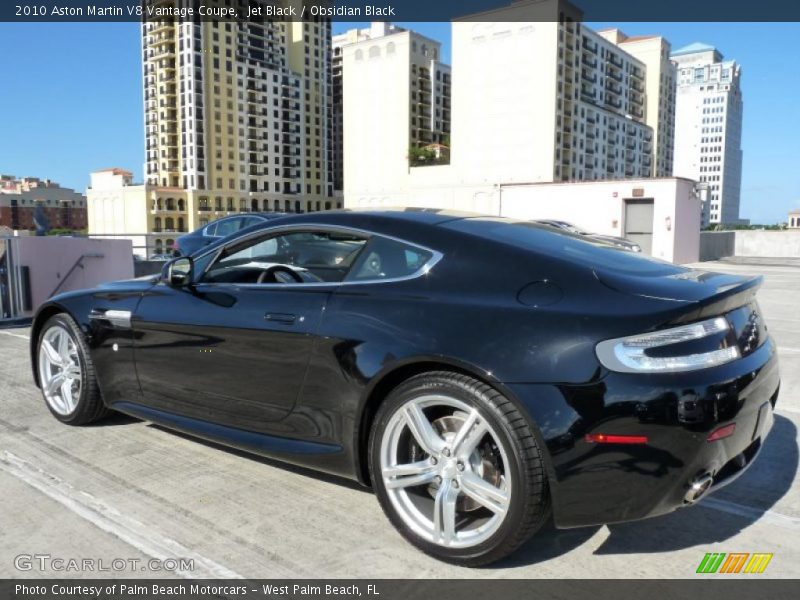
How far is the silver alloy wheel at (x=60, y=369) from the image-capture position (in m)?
4.29

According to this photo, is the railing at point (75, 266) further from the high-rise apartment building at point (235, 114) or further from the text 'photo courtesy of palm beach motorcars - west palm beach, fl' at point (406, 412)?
the high-rise apartment building at point (235, 114)

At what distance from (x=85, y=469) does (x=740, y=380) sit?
3.15 metres

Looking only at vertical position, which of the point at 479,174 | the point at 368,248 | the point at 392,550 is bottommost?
the point at 392,550

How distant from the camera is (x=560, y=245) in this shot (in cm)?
301

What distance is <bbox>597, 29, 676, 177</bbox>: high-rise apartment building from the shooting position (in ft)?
384

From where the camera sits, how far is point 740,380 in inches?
96.6

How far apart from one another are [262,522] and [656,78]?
129m

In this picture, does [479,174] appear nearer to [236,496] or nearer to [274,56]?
[274,56]

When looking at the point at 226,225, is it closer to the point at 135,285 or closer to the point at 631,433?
the point at 135,285

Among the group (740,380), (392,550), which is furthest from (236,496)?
(740,380)
